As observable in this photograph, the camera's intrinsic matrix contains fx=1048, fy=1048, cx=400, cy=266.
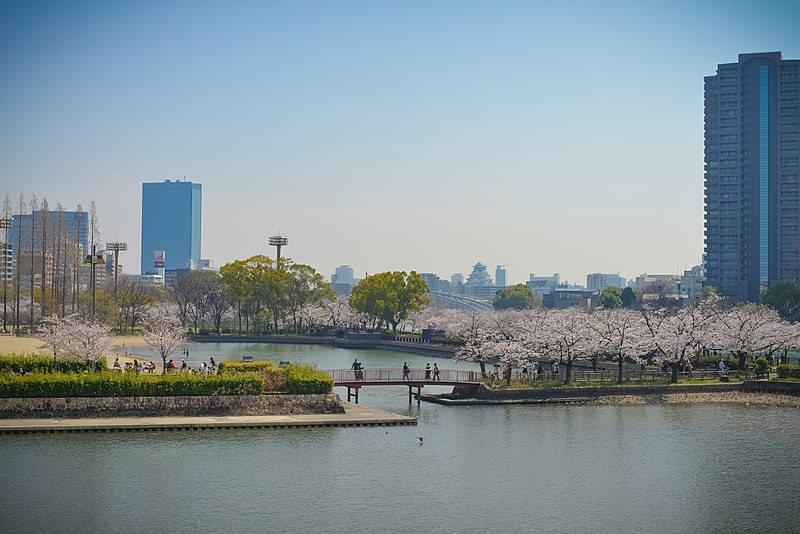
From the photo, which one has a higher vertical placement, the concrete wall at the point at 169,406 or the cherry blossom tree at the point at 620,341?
the cherry blossom tree at the point at 620,341

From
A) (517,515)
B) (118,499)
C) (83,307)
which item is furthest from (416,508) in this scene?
(83,307)

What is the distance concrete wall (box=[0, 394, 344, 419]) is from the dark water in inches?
106

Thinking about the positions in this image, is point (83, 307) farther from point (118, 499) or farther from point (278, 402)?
point (118, 499)

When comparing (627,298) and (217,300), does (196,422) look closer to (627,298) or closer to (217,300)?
(217,300)

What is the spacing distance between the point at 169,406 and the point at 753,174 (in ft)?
388

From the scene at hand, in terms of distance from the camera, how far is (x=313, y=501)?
3030 cm

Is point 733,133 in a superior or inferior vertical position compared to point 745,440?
superior

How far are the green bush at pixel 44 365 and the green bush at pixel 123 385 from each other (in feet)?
9.38

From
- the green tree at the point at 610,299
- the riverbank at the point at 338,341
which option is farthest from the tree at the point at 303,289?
the green tree at the point at 610,299

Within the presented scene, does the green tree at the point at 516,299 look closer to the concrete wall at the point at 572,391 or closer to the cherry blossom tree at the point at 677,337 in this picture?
the cherry blossom tree at the point at 677,337

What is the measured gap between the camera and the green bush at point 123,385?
4012 centimetres

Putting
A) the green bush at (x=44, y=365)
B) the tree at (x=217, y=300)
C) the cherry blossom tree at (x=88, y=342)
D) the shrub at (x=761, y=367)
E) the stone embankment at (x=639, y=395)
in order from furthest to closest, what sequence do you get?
the tree at (x=217, y=300) < the shrub at (x=761, y=367) < the stone embankment at (x=639, y=395) < the cherry blossom tree at (x=88, y=342) < the green bush at (x=44, y=365)

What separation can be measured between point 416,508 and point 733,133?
12648 centimetres

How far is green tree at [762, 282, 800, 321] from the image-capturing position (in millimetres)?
98875
